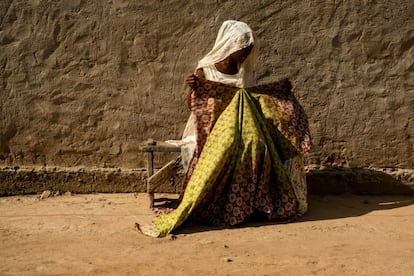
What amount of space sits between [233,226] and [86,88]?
1747 mm

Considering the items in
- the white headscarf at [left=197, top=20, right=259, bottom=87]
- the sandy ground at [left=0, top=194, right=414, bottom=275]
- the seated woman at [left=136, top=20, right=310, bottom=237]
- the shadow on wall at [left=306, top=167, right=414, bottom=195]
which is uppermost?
the white headscarf at [left=197, top=20, right=259, bottom=87]

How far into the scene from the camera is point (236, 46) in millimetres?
4242

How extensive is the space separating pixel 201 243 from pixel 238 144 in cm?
81

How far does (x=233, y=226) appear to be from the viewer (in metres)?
3.90

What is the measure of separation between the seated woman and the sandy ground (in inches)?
5.9

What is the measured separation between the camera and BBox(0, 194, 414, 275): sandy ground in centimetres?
301

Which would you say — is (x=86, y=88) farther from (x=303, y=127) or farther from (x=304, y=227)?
(x=304, y=227)

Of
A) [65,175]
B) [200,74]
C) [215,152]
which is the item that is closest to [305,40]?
[200,74]

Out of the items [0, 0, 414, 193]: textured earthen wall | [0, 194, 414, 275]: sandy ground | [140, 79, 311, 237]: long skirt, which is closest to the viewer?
[0, 194, 414, 275]: sandy ground

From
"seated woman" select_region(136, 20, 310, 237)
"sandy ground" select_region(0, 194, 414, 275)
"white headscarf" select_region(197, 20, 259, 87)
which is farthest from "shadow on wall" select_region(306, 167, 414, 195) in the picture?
"white headscarf" select_region(197, 20, 259, 87)

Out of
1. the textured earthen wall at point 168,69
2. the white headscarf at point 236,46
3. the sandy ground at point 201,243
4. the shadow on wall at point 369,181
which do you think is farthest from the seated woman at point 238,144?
the shadow on wall at point 369,181

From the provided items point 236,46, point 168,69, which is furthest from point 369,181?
point 168,69

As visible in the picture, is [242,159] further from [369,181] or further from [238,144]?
[369,181]

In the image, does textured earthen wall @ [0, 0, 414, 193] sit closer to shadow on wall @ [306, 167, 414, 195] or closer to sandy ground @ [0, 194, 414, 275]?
shadow on wall @ [306, 167, 414, 195]
